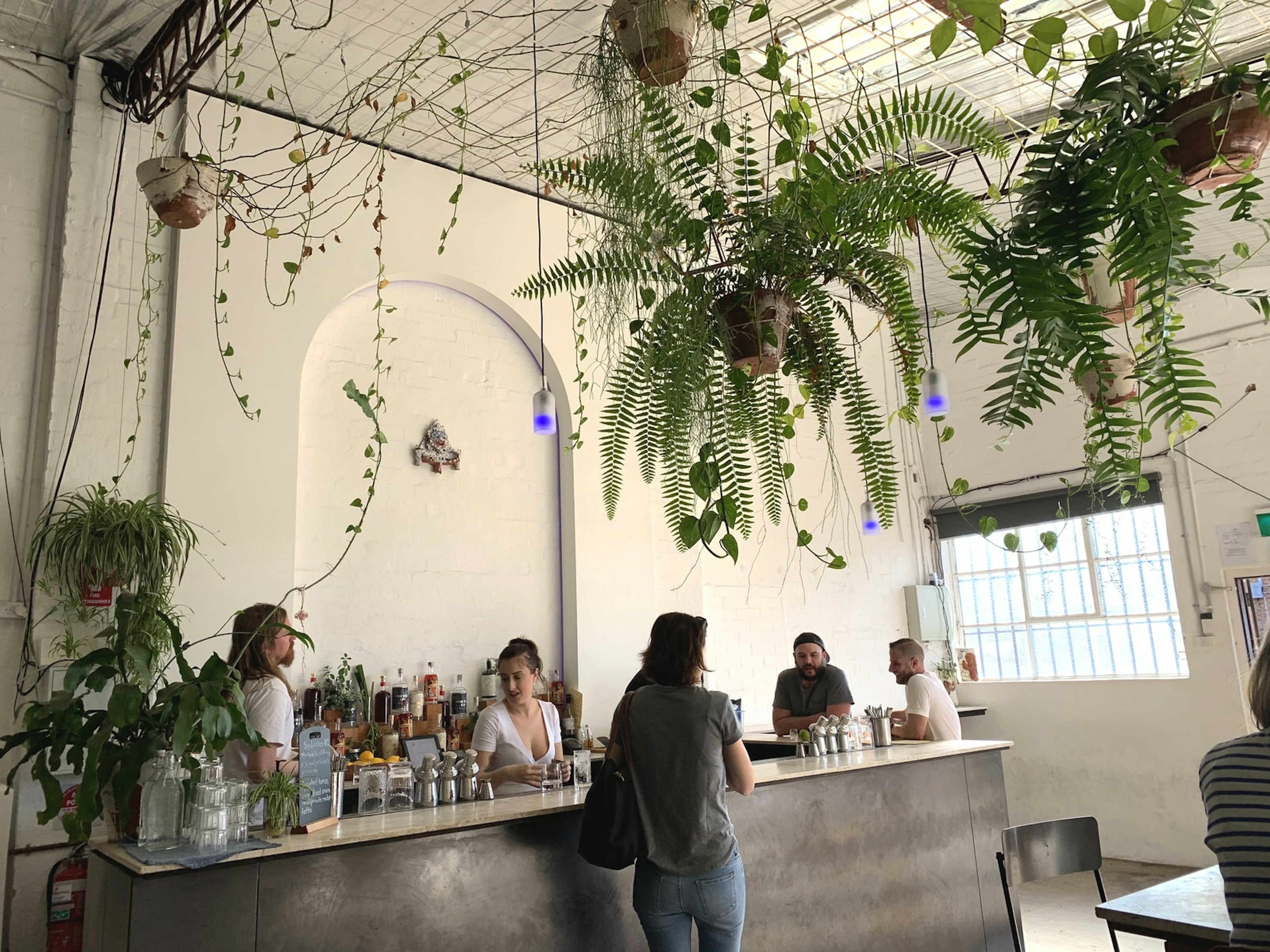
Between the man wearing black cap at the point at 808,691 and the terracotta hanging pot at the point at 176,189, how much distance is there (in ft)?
11.5

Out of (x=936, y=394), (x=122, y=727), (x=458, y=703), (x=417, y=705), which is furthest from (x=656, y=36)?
(x=458, y=703)

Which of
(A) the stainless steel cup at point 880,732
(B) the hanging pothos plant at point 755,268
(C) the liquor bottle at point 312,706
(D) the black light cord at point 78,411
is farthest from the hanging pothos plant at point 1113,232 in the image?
(C) the liquor bottle at point 312,706

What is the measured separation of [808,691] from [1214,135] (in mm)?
4471

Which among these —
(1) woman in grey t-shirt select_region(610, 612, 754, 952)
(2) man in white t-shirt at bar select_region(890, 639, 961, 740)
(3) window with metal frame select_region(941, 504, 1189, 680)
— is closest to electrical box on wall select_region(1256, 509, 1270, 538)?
(3) window with metal frame select_region(941, 504, 1189, 680)

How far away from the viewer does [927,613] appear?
803cm

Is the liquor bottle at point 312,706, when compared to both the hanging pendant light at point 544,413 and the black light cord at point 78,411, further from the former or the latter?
the hanging pendant light at point 544,413

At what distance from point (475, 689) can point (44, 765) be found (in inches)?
134

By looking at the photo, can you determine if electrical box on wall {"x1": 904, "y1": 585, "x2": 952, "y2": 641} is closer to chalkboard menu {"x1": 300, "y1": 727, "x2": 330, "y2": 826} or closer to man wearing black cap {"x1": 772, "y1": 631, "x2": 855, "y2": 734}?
man wearing black cap {"x1": 772, "y1": 631, "x2": 855, "y2": 734}

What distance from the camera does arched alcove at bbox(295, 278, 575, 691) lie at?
5.18 meters

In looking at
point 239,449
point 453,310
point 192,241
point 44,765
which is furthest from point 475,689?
point 44,765

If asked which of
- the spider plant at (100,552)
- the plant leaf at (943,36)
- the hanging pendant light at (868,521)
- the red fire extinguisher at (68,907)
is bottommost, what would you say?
the red fire extinguisher at (68,907)

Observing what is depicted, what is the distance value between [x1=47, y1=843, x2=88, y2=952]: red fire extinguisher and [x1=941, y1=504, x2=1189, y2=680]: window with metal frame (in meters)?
5.82

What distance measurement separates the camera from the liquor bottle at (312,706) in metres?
4.76

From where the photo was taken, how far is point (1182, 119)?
2.67 feet
